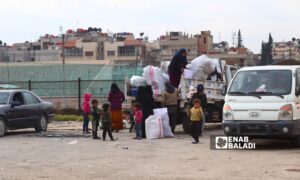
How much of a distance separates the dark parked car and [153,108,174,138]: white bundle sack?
4.63 meters

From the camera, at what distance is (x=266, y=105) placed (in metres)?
13.5

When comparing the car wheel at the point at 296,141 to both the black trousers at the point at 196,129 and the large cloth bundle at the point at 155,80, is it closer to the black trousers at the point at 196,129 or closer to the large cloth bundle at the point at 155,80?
the black trousers at the point at 196,129

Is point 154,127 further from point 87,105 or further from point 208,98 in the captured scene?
point 87,105

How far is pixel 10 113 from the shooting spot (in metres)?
18.6

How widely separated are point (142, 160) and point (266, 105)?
10.8 ft

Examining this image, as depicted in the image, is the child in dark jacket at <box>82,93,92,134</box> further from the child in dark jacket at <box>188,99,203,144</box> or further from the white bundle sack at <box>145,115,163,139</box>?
the child in dark jacket at <box>188,99,203,144</box>

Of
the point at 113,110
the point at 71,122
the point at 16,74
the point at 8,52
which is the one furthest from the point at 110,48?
the point at 113,110

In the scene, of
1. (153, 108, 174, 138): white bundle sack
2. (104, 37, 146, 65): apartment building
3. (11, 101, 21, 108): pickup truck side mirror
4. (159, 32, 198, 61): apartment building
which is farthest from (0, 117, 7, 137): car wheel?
(104, 37, 146, 65): apartment building

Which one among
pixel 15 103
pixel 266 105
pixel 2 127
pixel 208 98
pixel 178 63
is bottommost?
pixel 2 127

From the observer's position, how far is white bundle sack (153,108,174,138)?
Answer: 17.0 metres

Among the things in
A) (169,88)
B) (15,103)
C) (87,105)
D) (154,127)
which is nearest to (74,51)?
(87,105)

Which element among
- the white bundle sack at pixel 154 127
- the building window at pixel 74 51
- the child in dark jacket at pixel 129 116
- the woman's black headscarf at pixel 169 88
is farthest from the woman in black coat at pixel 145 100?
the building window at pixel 74 51

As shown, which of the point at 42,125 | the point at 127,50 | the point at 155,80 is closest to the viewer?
the point at 155,80

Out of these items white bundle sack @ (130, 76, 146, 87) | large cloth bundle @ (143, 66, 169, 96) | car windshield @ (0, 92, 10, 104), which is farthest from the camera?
car windshield @ (0, 92, 10, 104)
